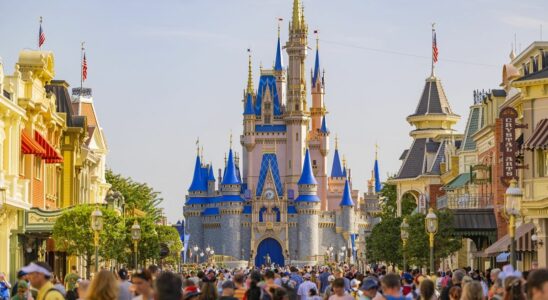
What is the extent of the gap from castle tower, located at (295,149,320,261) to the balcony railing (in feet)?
377

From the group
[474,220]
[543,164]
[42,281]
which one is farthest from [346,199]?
[42,281]

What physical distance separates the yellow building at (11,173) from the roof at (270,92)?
478 ft

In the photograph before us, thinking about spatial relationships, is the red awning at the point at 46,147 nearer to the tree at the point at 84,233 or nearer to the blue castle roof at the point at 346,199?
the tree at the point at 84,233

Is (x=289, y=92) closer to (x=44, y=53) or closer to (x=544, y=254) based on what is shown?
Answer: (x=44, y=53)

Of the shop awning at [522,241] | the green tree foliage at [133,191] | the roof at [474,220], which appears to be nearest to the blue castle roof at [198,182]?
the green tree foliage at [133,191]

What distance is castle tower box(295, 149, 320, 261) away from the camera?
17800 centimetres

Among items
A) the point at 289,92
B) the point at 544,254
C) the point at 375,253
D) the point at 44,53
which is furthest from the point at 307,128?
the point at 544,254

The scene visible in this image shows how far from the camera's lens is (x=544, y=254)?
37.8 meters

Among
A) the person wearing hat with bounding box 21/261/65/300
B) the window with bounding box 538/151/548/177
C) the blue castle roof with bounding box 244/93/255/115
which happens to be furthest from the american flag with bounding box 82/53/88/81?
the blue castle roof with bounding box 244/93/255/115

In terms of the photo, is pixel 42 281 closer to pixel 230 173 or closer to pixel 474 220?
pixel 474 220

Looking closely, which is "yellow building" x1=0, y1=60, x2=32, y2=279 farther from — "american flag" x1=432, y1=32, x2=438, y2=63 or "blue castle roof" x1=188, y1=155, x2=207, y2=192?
"blue castle roof" x1=188, y1=155, x2=207, y2=192

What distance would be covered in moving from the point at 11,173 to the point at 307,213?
451ft

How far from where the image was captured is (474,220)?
5112cm

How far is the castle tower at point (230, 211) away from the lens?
177m
